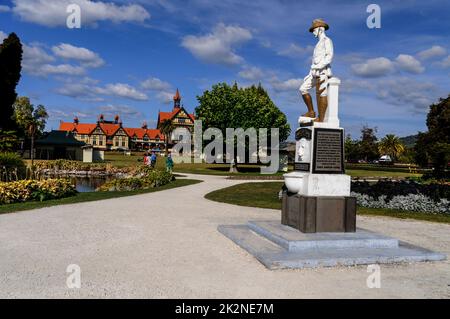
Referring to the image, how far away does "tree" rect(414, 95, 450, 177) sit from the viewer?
95.2 feet

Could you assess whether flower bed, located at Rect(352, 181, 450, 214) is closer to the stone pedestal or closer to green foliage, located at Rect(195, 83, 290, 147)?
the stone pedestal

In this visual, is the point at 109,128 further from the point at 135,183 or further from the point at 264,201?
the point at 264,201

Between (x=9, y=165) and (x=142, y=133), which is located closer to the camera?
(x=9, y=165)

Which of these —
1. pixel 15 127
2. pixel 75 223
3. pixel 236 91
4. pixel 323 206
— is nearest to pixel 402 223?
pixel 323 206

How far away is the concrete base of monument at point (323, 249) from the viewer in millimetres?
6973

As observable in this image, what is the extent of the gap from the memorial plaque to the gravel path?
109 inches

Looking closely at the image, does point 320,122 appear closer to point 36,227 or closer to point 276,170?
point 36,227

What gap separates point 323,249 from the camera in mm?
7824

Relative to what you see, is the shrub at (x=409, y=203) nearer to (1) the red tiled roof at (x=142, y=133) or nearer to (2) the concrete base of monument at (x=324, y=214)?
(2) the concrete base of monument at (x=324, y=214)

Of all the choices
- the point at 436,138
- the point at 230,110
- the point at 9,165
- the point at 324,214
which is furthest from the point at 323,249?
the point at 230,110

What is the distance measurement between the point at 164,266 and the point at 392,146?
276 feet

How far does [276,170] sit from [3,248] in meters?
38.5

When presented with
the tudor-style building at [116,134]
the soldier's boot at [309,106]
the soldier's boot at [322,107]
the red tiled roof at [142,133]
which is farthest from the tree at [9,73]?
the red tiled roof at [142,133]

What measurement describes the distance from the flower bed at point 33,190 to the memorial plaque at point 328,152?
11.8m
